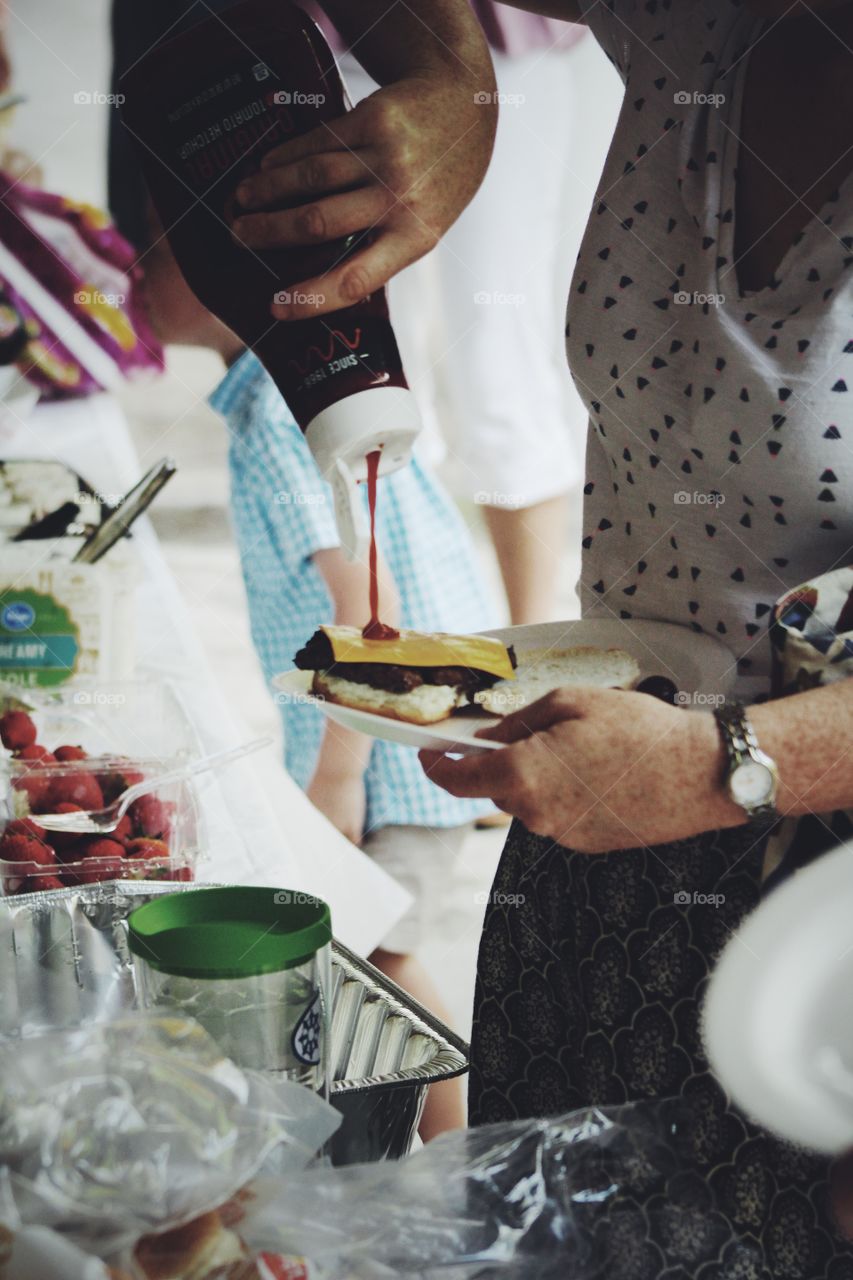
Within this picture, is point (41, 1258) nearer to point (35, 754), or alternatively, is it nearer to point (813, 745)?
point (813, 745)

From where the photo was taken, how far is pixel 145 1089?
41 centimetres

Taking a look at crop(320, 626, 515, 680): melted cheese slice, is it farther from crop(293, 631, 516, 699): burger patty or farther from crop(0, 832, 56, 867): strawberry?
crop(0, 832, 56, 867): strawberry

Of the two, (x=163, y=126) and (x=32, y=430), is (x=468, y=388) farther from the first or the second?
(x=163, y=126)

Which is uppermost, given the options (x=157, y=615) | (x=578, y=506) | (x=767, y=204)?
(x=767, y=204)

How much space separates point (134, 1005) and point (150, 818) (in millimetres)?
296

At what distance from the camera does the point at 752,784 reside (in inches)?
21.7

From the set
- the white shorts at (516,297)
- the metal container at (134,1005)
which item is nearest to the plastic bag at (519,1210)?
the metal container at (134,1005)

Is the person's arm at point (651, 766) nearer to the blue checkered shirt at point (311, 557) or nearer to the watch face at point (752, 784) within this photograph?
the watch face at point (752, 784)

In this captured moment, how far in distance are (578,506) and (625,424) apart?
8.98 feet

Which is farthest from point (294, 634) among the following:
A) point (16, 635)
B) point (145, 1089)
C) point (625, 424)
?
point (145, 1089)

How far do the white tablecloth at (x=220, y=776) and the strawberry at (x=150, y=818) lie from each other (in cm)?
4

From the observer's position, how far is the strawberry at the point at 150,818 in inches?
35.8

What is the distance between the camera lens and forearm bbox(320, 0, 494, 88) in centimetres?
77

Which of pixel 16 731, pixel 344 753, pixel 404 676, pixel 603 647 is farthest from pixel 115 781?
pixel 344 753
